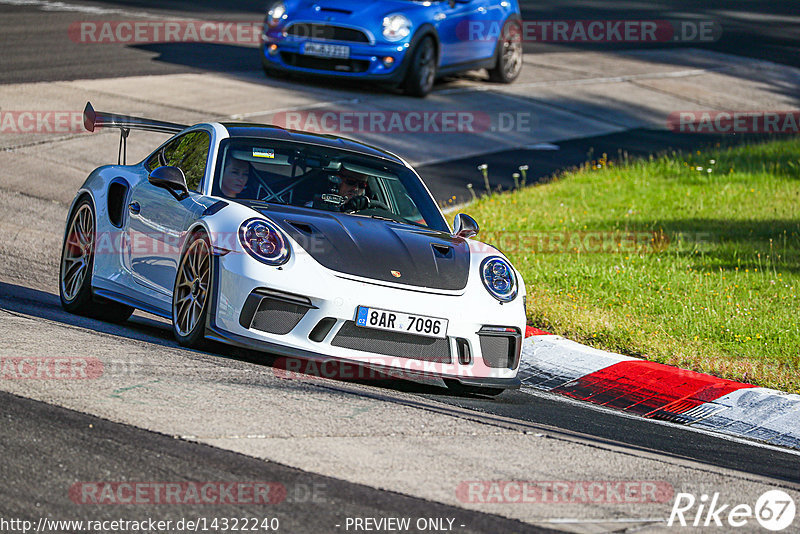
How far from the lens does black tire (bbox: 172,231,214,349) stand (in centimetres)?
638

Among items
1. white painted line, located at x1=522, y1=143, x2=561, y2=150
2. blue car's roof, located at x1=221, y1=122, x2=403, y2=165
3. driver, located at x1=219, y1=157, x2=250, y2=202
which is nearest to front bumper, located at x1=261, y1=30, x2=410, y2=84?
white painted line, located at x1=522, y1=143, x2=561, y2=150

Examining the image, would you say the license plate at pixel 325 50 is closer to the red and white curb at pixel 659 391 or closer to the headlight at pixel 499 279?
the red and white curb at pixel 659 391

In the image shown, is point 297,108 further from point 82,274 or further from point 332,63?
point 82,274

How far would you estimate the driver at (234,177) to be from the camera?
7129mm

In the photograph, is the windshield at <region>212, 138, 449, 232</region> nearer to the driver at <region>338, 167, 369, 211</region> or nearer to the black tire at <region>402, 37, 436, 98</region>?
the driver at <region>338, 167, 369, 211</region>

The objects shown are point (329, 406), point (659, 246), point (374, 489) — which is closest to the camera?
point (374, 489)

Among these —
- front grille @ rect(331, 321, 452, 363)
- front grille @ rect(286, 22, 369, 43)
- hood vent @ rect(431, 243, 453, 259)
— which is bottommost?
front grille @ rect(331, 321, 452, 363)

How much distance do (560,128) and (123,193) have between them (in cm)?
1109

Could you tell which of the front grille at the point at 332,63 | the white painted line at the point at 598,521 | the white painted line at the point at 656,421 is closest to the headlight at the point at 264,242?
the white painted line at the point at 656,421

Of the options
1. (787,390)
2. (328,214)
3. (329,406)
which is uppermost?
(328,214)

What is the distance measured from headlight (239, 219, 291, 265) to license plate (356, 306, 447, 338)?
520 mm

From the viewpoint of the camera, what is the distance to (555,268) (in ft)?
34.2

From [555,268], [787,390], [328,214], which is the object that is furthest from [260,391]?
[555,268]

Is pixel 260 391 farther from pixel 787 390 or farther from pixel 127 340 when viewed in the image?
pixel 787 390
